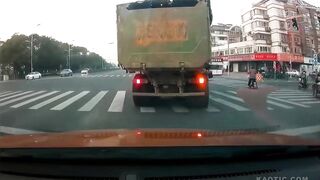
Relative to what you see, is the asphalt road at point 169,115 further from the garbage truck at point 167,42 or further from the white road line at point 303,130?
the garbage truck at point 167,42

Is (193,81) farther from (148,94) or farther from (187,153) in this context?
(187,153)

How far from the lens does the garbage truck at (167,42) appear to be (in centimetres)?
1379

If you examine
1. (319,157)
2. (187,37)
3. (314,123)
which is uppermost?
(187,37)

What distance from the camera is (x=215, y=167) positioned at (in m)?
2.96

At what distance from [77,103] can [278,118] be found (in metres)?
6.65

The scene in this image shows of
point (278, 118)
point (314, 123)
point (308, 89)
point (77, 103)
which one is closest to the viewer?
point (314, 123)

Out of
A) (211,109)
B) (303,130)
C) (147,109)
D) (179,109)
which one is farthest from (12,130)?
(303,130)

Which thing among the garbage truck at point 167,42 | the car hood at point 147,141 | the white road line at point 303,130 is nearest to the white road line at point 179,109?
the garbage truck at point 167,42

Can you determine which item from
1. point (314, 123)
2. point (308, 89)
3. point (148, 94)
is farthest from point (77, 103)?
point (308, 89)

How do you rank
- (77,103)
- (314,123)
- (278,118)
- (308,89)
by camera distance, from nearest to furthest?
(314,123) → (278,118) → (77,103) → (308,89)

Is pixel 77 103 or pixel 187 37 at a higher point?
pixel 187 37

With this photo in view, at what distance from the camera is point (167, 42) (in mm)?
13797

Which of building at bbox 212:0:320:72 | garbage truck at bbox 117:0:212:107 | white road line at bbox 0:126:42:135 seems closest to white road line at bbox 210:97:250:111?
garbage truck at bbox 117:0:212:107

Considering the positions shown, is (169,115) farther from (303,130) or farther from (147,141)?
(147,141)
